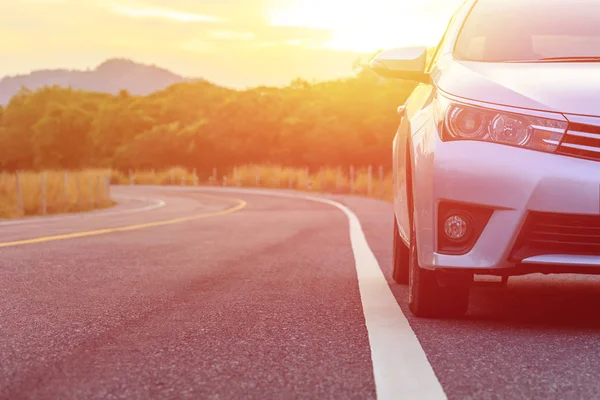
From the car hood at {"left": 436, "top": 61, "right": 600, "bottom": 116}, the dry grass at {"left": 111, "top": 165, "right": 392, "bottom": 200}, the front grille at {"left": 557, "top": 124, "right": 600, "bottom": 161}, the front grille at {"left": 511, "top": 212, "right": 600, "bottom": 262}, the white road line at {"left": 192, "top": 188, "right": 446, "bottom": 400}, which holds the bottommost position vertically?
the dry grass at {"left": 111, "top": 165, "right": 392, "bottom": 200}

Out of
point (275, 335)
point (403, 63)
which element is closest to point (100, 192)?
point (403, 63)

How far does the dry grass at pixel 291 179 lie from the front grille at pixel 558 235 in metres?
27.3

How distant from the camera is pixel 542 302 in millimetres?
4875

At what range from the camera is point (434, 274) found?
4207mm

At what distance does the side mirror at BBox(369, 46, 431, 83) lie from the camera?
4.80m

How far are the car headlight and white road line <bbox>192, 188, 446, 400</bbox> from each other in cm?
91

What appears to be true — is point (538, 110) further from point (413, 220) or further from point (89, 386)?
point (89, 386)

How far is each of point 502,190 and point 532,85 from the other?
529mm

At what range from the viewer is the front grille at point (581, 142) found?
3.64 meters

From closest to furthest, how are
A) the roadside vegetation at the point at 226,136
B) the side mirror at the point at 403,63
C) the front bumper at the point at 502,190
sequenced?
the front bumper at the point at 502,190 < the side mirror at the point at 403,63 < the roadside vegetation at the point at 226,136

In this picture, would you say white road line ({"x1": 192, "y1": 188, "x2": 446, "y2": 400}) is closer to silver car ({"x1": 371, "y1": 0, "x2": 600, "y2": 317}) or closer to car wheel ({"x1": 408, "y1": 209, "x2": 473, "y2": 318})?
car wheel ({"x1": 408, "y1": 209, "x2": 473, "y2": 318})

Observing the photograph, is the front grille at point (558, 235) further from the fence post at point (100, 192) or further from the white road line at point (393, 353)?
the fence post at point (100, 192)

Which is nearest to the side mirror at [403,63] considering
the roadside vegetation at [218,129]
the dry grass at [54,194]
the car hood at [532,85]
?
the car hood at [532,85]

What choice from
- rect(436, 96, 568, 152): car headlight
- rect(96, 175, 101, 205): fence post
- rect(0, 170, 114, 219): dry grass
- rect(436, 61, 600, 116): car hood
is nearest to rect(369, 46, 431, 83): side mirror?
rect(436, 61, 600, 116): car hood
